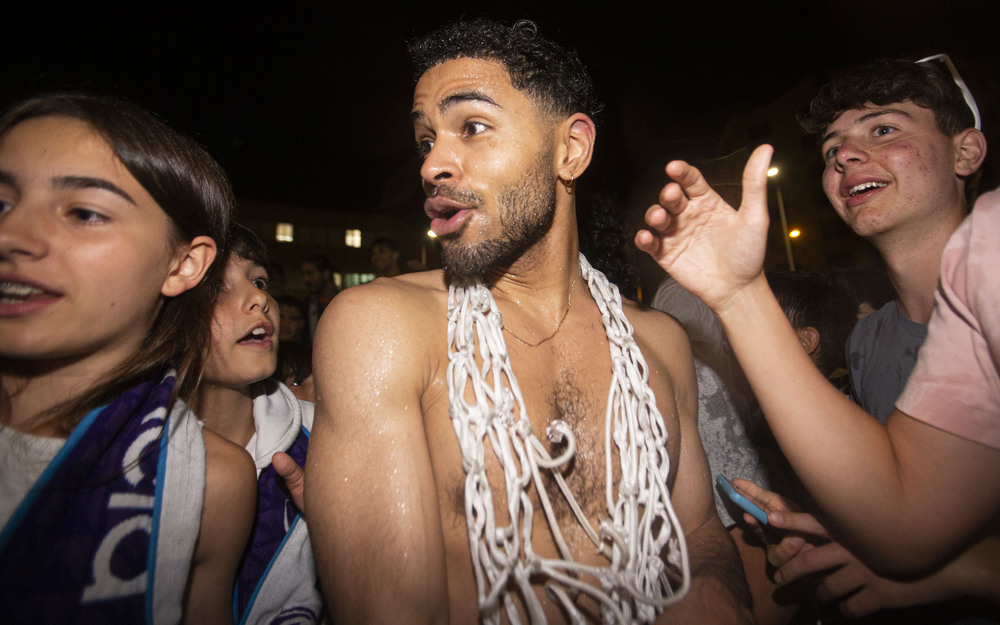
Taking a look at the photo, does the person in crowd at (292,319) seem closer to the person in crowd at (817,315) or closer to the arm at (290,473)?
the arm at (290,473)

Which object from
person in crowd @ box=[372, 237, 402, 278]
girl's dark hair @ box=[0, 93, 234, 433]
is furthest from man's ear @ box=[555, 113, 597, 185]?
person in crowd @ box=[372, 237, 402, 278]

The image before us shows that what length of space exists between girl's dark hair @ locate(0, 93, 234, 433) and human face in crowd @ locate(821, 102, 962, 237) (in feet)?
9.74

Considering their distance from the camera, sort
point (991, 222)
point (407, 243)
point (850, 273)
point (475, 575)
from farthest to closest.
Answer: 1. point (407, 243)
2. point (850, 273)
3. point (475, 575)
4. point (991, 222)

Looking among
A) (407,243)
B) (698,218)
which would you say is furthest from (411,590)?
(407,243)

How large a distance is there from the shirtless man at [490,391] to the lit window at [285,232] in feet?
100

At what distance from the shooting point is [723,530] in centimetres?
184

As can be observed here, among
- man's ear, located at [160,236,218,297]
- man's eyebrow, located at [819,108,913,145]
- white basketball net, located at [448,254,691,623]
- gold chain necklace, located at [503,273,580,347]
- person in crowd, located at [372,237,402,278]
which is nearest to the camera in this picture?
white basketball net, located at [448,254,691,623]

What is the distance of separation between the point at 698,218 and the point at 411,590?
61.3 inches

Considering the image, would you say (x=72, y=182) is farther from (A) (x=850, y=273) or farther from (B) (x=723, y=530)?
(A) (x=850, y=273)

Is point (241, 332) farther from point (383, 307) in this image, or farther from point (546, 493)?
point (546, 493)

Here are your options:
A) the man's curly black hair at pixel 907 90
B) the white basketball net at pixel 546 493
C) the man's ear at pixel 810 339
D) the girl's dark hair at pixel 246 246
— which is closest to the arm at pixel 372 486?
the white basketball net at pixel 546 493

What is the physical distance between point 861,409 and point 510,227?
4.70 ft

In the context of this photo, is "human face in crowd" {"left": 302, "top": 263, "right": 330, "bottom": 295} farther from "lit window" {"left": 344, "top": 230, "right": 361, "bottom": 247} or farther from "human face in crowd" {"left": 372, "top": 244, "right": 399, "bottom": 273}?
"lit window" {"left": 344, "top": 230, "right": 361, "bottom": 247}

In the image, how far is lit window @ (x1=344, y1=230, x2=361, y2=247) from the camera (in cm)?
3127
